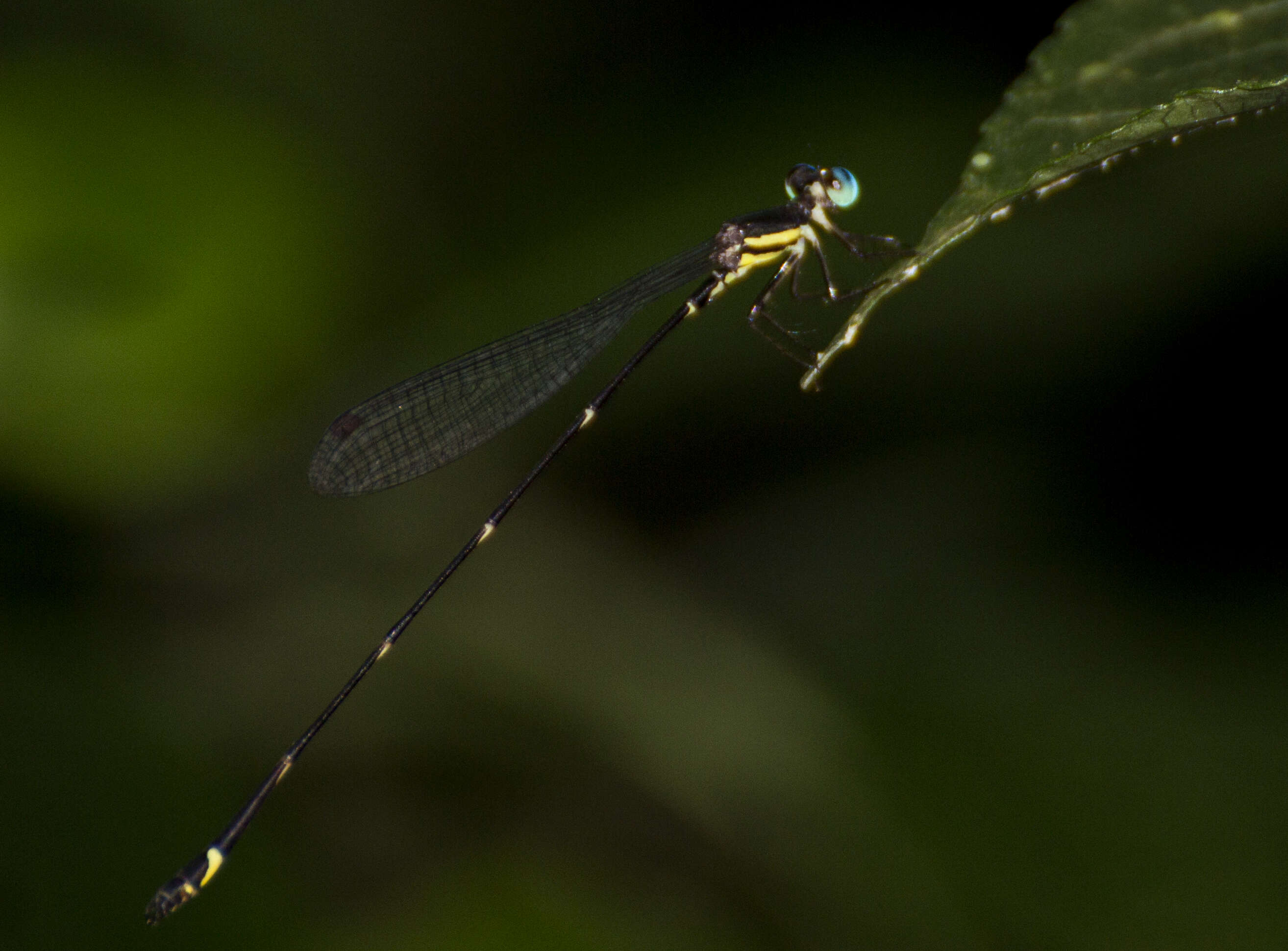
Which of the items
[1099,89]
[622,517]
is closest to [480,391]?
[622,517]

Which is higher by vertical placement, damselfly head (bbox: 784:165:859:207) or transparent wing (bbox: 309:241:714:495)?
damselfly head (bbox: 784:165:859:207)

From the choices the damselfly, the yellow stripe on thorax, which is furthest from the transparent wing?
the yellow stripe on thorax


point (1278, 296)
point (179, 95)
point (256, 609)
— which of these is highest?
point (1278, 296)

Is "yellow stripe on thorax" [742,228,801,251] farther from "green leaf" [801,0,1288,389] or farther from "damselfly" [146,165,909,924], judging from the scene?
"green leaf" [801,0,1288,389]

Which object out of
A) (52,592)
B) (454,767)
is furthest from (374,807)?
(52,592)

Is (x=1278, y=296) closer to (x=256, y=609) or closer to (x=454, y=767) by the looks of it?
(x=454, y=767)

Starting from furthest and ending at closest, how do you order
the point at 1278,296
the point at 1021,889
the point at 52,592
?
the point at 52,592 < the point at 1278,296 < the point at 1021,889

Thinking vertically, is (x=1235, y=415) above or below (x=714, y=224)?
above

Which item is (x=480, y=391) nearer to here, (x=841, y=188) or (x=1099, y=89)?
(x=841, y=188)
